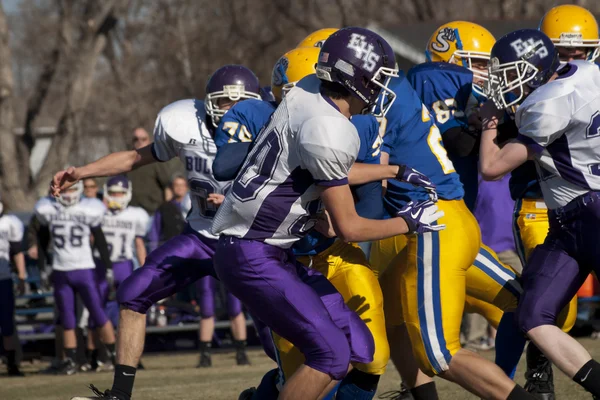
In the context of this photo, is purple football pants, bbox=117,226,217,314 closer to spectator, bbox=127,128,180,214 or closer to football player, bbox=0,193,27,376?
football player, bbox=0,193,27,376

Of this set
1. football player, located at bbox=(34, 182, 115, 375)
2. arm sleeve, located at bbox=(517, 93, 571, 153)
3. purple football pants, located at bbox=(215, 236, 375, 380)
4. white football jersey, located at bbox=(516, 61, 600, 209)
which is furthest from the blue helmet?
football player, located at bbox=(34, 182, 115, 375)

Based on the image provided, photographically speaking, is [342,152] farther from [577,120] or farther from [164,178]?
[164,178]

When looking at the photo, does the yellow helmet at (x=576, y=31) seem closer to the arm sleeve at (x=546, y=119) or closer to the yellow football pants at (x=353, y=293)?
the arm sleeve at (x=546, y=119)

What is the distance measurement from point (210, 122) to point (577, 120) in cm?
215

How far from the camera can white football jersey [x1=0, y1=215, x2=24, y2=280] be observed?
951 centimetres

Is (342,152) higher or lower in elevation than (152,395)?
higher

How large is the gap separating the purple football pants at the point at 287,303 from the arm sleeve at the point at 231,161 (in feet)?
1.15

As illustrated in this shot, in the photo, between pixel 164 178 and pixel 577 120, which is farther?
pixel 164 178

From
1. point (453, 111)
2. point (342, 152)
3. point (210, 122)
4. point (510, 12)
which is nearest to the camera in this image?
point (342, 152)

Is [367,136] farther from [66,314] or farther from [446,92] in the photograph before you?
[66,314]

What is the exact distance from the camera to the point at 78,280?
9.36 metres

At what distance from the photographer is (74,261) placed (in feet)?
30.8

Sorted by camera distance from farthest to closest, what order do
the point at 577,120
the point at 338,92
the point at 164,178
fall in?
the point at 164,178, the point at 577,120, the point at 338,92

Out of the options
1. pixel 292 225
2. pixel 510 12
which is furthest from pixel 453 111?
pixel 510 12
